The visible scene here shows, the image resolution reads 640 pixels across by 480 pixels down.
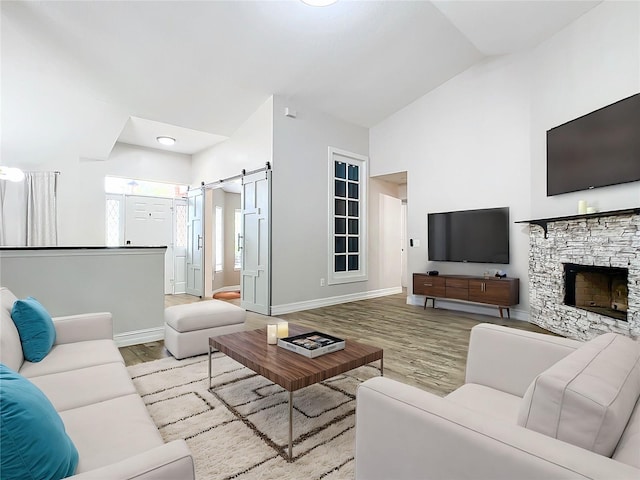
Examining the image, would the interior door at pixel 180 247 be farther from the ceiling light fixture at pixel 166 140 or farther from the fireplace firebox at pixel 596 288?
the fireplace firebox at pixel 596 288

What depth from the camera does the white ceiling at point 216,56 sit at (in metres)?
3.43

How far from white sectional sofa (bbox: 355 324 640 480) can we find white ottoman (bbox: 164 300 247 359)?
2242mm

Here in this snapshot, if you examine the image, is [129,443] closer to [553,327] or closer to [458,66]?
[553,327]

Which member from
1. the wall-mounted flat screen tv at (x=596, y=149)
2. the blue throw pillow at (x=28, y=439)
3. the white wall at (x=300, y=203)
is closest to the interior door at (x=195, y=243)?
the white wall at (x=300, y=203)

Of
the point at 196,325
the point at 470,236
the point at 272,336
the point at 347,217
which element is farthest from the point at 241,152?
the point at 272,336

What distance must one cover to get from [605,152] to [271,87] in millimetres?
3949

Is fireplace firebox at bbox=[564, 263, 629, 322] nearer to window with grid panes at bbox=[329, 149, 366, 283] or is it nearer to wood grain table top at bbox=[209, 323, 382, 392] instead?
wood grain table top at bbox=[209, 323, 382, 392]

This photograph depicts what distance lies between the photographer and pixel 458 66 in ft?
17.1

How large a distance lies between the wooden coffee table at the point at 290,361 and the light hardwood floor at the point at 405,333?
751mm

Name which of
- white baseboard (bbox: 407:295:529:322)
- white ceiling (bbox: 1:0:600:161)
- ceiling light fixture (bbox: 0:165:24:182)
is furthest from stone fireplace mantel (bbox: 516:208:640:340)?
ceiling light fixture (bbox: 0:165:24:182)

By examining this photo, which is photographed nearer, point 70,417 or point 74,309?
point 70,417

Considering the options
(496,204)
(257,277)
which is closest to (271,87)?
(257,277)

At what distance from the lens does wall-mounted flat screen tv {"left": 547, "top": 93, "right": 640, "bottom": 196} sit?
10.9 feet

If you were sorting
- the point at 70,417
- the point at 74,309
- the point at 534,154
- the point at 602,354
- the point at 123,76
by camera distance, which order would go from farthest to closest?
the point at 534,154
the point at 123,76
the point at 74,309
the point at 70,417
the point at 602,354
